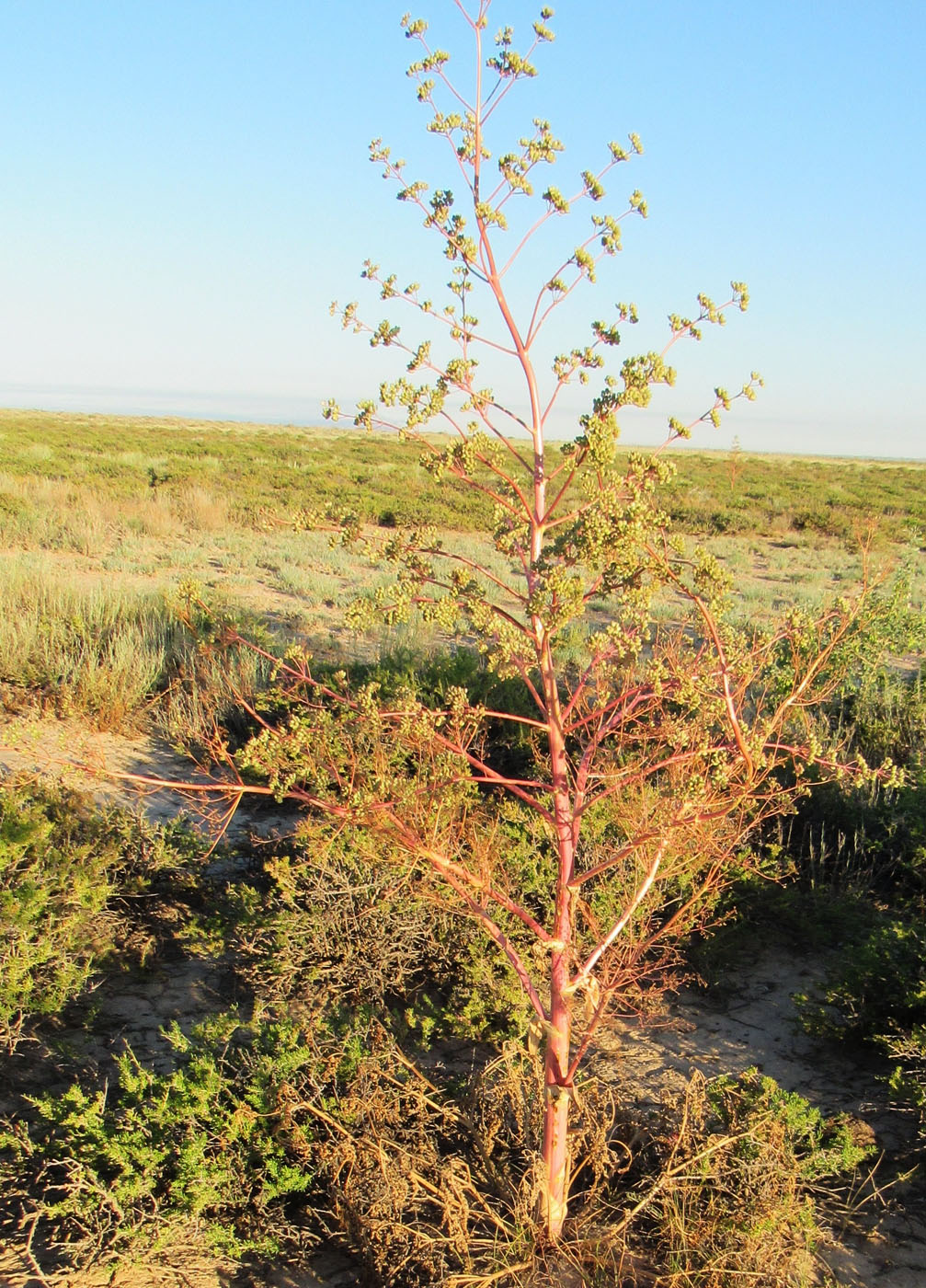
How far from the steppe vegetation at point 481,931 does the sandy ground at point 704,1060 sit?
0.05m

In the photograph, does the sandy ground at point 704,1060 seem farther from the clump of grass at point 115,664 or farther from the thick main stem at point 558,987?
→ the clump of grass at point 115,664

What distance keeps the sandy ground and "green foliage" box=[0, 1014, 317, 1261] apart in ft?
0.35

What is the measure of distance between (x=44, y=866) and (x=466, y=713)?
248 centimetres

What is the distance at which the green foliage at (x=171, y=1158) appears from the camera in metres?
2.48

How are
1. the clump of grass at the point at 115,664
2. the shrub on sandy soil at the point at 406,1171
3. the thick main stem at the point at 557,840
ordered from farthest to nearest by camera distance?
the clump of grass at the point at 115,664 < the shrub on sandy soil at the point at 406,1171 < the thick main stem at the point at 557,840

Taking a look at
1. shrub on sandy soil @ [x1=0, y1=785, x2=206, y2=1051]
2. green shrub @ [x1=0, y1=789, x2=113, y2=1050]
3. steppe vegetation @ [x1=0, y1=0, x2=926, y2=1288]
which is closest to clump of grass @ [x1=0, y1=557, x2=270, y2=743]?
steppe vegetation @ [x1=0, y1=0, x2=926, y2=1288]

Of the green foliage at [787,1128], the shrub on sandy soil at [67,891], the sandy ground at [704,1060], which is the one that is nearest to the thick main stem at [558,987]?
the green foliage at [787,1128]

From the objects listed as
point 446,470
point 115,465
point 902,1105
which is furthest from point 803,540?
point 446,470

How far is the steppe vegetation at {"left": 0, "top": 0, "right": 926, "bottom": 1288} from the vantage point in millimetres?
1959

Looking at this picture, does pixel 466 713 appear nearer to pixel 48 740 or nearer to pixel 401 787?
pixel 401 787

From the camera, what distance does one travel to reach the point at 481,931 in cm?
383

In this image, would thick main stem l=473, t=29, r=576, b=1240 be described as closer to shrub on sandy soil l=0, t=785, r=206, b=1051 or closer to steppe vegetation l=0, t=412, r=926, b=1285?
steppe vegetation l=0, t=412, r=926, b=1285

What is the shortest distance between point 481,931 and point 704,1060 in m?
1.03

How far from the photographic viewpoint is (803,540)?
21.1 metres
